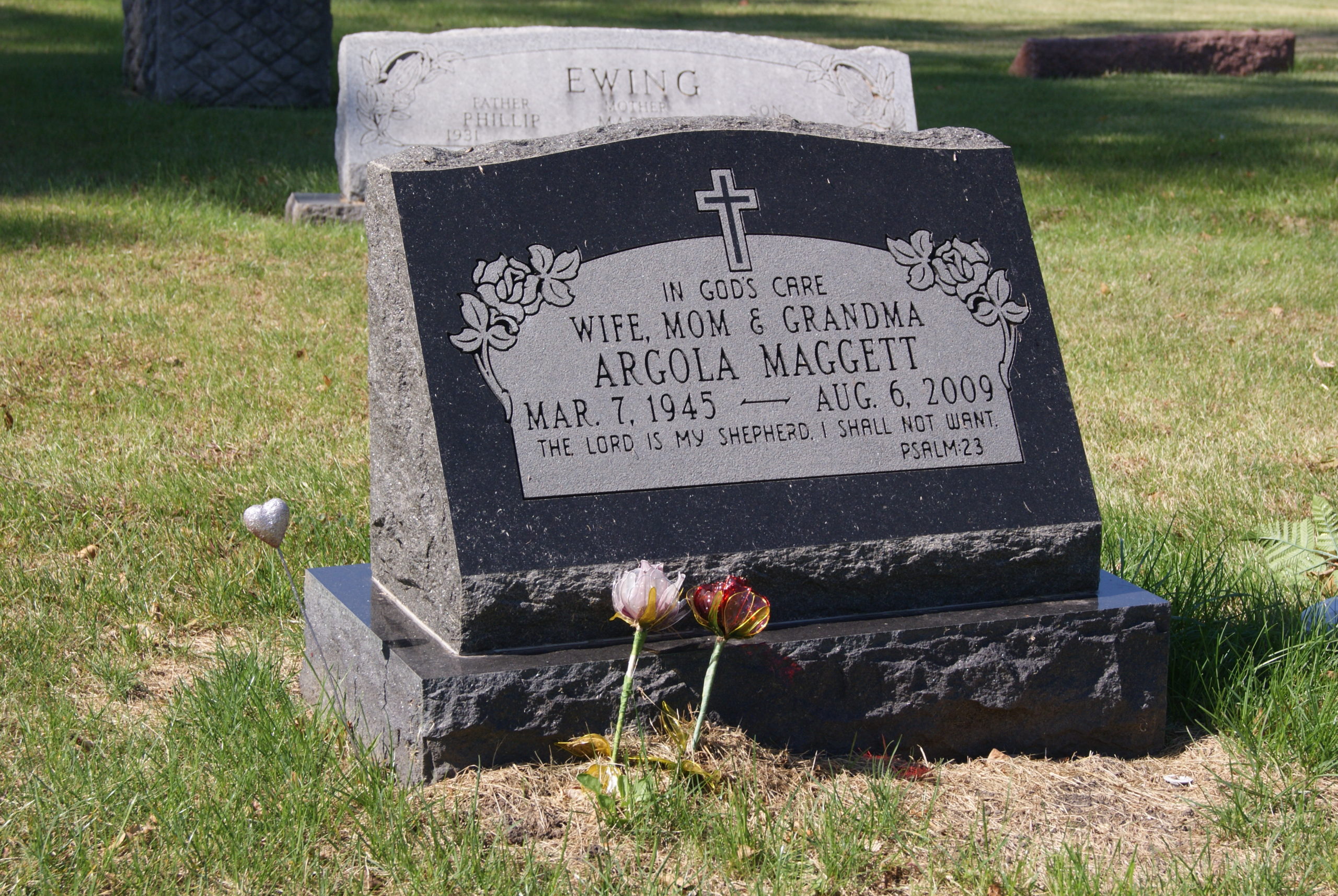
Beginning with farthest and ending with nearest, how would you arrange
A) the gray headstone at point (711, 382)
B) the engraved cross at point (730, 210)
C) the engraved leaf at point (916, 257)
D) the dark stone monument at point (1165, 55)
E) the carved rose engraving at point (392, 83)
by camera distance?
the dark stone monument at point (1165, 55) < the carved rose engraving at point (392, 83) < the engraved leaf at point (916, 257) < the engraved cross at point (730, 210) < the gray headstone at point (711, 382)

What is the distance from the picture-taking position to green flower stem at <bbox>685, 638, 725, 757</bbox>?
242cm

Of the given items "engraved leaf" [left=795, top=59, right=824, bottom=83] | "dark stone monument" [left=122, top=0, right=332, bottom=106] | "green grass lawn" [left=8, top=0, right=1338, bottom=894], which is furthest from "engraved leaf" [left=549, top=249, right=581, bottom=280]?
"dark stone monument" [left=122, top=0, right=332, bottom=106]

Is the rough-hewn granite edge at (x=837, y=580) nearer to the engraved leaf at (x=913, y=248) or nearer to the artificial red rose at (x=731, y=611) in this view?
the artificial red rose at (x=731, y=611)

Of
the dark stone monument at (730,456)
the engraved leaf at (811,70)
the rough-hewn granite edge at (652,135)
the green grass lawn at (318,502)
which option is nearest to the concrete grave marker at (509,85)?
the engraved leaf at (811,70)

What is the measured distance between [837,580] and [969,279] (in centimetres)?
75

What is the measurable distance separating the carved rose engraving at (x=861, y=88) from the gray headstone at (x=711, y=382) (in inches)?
232

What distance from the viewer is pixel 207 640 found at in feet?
10.7

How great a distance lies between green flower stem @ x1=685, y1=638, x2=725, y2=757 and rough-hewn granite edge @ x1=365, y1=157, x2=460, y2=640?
0.47 m

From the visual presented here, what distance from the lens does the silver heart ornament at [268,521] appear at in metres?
2.59

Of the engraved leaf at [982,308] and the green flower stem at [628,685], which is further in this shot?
the engraved leaf at [982,308]

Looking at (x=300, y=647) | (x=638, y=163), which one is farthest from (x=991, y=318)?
(x=300, y=647)

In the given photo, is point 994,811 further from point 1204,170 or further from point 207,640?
point 1204,170

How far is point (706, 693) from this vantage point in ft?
7.95

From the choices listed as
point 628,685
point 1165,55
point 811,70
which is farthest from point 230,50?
point 1165,55
